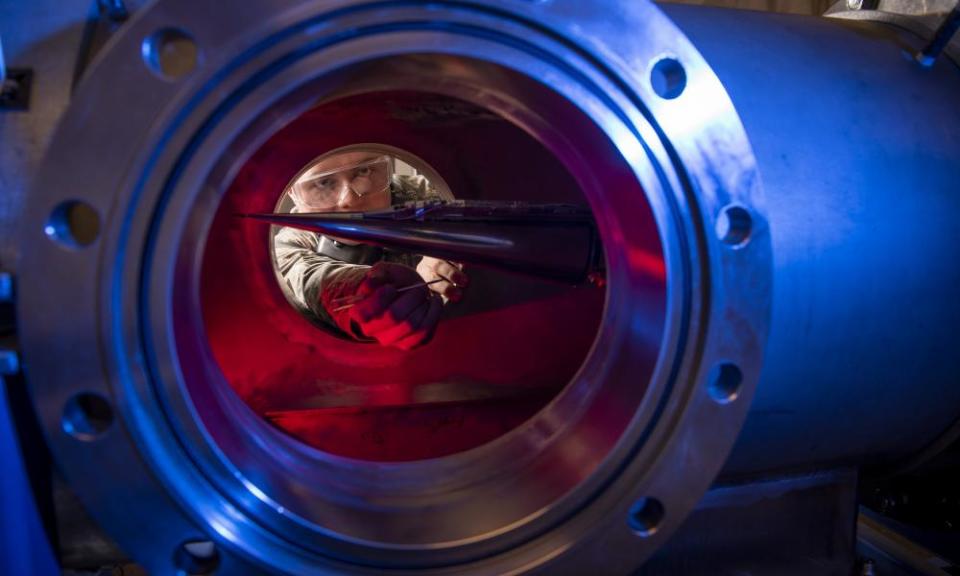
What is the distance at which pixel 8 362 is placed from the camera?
0.51 m

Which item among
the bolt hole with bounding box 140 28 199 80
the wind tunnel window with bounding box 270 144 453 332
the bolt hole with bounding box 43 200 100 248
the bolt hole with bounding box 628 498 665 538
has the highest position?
the wind tunnel window with bounding box 270 144 453 332

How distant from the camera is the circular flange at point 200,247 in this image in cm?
48

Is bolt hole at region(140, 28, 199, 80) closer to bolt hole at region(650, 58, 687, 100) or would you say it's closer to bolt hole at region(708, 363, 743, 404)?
bolt hole at region(650, 58, 687, 100)

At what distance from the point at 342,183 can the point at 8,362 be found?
5.63 ft

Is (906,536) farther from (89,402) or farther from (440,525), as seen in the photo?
(89,402)

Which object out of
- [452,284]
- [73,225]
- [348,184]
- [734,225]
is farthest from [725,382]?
[348,184]

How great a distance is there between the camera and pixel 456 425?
40.8 inches

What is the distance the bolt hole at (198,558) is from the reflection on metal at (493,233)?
0.47 m

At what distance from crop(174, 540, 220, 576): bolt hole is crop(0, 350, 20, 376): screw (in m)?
0.18

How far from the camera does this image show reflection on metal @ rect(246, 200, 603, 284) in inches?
36.4

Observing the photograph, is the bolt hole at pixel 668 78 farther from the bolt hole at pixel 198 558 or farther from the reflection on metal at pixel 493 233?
the bolt hole at pixel 198 558

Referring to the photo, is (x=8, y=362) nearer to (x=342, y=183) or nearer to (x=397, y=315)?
(x=397, y=315)

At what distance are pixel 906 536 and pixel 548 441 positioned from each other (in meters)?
0.74

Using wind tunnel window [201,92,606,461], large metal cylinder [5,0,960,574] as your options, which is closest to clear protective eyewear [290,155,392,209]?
wind tunnel window [201,92,606,461]
